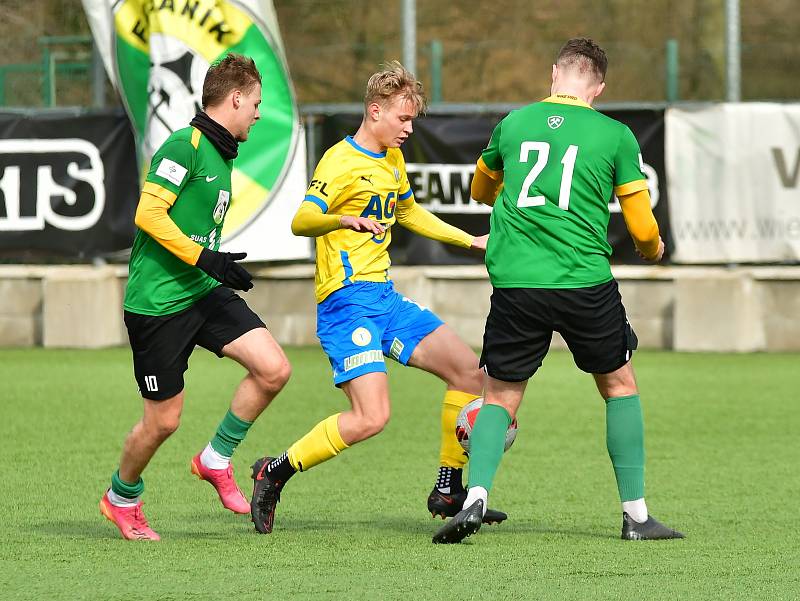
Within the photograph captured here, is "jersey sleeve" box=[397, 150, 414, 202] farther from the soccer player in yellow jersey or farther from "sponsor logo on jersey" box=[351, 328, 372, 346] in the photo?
"sponsor logo on jersey" box=[351, 328, 372, 346]

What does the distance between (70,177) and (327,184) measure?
8649mm

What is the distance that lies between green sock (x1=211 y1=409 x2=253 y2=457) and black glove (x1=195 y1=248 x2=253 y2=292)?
776 mm

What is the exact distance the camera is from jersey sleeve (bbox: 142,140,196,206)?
6199mm

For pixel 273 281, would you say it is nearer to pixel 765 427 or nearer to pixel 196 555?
pixel 765 427

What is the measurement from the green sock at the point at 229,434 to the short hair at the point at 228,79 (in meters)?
1.29

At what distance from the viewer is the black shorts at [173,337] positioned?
6375 mm

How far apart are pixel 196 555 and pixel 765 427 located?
4.69 metres

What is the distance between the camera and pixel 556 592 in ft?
17.4

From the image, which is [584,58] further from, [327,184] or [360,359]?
[360,359]

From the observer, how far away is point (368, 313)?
6.65 metres

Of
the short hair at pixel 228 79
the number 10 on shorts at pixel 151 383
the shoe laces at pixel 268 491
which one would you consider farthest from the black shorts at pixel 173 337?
the short hair at pixel 228 79

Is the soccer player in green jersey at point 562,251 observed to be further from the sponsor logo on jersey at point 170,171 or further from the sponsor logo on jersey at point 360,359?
the sponsor logo on jersey at point 170,171

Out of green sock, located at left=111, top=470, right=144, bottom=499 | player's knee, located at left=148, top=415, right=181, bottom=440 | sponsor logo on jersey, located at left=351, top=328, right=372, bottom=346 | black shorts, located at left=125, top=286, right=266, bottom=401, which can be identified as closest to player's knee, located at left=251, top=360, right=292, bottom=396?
black shorts, located at left=125, top=286, right=266, bottom=401

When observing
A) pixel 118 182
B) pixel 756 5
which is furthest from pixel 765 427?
pixel 756 5
